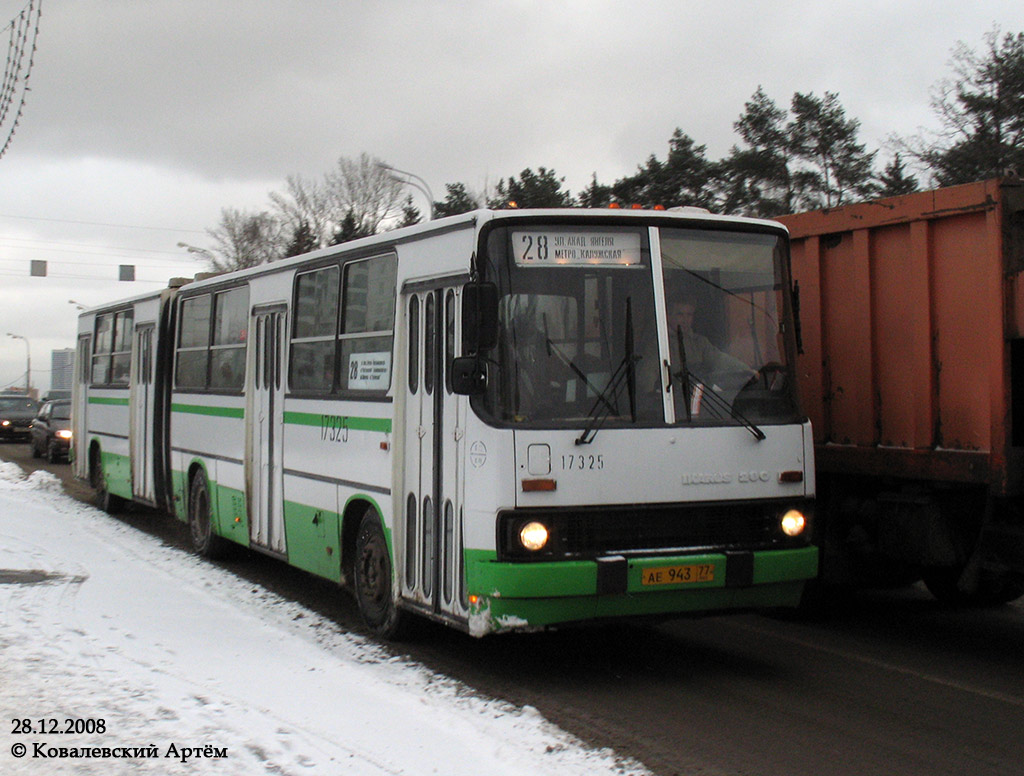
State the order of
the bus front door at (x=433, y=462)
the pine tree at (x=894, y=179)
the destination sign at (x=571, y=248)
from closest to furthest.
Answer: the destination sign at (x=571, y=248) → the bus front door at (x=433, y=462) → the pine tree at (x=894, y=179)

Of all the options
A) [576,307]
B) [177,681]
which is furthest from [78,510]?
[576,307]

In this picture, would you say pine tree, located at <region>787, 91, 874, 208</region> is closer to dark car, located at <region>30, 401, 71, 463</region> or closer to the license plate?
dark car, located at <region>30, 401, 71, 463</region>

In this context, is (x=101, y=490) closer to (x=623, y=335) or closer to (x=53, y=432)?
(x=623, y=335)

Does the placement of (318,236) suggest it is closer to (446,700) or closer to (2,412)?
(2,412)

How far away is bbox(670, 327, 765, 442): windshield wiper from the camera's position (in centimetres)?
731

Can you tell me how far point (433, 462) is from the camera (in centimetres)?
777

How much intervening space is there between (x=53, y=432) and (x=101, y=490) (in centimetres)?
1412

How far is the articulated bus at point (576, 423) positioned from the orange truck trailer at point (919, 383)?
1.05m

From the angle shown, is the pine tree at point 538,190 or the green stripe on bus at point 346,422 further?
the pine tree at point 538,190

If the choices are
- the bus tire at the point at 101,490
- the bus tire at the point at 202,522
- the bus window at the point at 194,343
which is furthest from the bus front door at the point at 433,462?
the bus tire at the point at 101,490

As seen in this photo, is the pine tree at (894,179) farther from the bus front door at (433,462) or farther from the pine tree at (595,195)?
the bus front door at (433,462)

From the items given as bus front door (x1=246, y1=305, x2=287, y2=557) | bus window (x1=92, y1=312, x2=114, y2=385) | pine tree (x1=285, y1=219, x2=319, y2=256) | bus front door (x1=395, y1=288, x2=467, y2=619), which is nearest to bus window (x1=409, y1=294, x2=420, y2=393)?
bus front door (x1=395, y1=288, x2=467, y2=619)

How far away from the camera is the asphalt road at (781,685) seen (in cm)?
595

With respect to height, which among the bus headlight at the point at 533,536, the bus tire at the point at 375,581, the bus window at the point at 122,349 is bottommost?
the bus tire at the point at 375,581
